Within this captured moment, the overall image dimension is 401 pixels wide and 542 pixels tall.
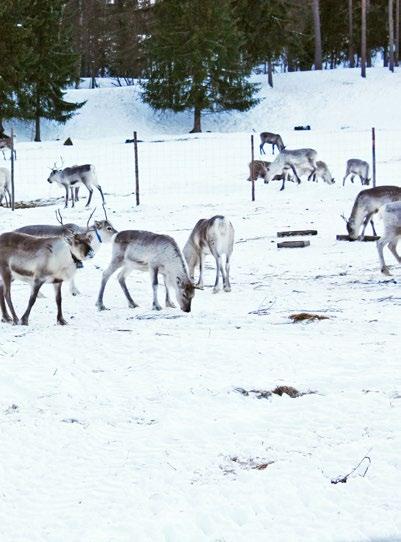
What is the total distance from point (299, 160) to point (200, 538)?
21.7m

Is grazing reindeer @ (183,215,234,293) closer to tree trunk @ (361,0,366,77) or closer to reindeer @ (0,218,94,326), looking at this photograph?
reindeer @ (0,218,94,326)

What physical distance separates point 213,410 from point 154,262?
4.81 metres

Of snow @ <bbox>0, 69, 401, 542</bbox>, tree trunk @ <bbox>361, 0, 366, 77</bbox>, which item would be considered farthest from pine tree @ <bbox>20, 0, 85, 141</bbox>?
snow @ <bbox>0, 69, 401, 542</bbox>

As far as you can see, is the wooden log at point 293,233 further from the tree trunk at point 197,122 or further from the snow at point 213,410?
the tree trunk at point 197,122

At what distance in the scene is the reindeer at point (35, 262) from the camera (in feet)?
34.0

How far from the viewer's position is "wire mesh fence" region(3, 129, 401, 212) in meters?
26.0

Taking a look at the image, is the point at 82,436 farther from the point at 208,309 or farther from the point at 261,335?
the point at 208,309

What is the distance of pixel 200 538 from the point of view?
486 cm

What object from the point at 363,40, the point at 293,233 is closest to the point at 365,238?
the point at 293,233

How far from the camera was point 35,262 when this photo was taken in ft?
34.1

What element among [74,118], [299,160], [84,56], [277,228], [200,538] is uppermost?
[84,56]

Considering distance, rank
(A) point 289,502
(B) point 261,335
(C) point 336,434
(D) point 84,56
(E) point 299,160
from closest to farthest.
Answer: (A) point 289,502 → (C) point 336,434 → (B) point 261,335 → (E) point 299,160 → (D) point 84,56

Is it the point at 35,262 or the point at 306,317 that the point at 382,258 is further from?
the point at 35,262

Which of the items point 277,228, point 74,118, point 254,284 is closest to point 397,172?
point 277,228
